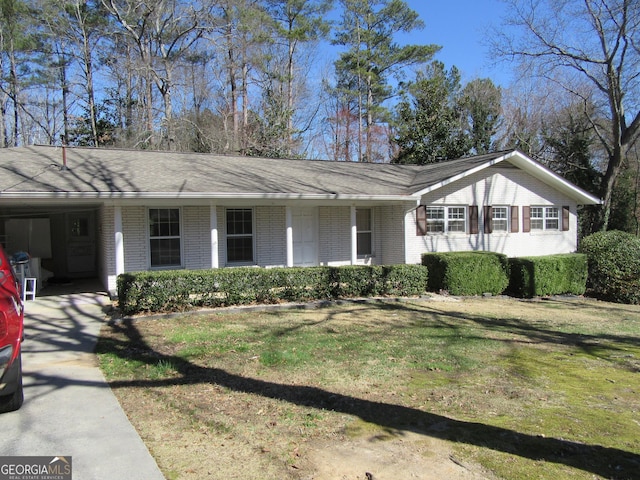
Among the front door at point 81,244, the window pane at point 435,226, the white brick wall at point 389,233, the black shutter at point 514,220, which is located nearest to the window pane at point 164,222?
the front door at point 81,244

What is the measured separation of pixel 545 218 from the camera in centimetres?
1744

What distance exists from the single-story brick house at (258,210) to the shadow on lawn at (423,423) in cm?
604

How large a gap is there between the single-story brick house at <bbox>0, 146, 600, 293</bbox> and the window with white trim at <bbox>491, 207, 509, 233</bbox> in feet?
0.13

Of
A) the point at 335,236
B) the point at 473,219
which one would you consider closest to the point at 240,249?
the point at 335,236

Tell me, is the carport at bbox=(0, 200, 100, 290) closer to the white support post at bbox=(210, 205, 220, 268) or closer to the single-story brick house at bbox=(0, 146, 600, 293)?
the single-story brick house at bbox=(0, 146, 600, 293)

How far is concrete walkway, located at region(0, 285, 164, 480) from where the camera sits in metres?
3.54

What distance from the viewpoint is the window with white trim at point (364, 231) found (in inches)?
620

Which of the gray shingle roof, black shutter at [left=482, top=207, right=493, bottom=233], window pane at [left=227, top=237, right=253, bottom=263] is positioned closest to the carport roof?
the gray shingle roof

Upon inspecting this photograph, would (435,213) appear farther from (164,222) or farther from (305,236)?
(164,222)

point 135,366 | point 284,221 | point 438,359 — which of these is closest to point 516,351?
point 438,359

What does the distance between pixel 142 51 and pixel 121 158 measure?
48.8ft

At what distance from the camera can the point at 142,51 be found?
25.3 meters

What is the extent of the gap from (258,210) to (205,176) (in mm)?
1922

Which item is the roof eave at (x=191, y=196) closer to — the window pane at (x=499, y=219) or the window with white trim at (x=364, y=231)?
the window with white trim at (x=364, y=231)
